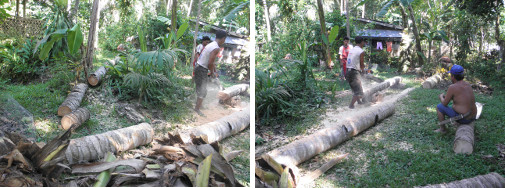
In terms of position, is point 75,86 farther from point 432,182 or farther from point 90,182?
point 432,182

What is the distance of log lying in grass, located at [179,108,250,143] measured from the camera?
2.58m

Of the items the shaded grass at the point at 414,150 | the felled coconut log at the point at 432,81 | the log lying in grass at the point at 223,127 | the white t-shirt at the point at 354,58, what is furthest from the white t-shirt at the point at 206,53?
the felled coconut log at the point at 432,81

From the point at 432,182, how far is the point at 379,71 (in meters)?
1.04

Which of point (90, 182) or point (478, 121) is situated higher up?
point (478, 121)

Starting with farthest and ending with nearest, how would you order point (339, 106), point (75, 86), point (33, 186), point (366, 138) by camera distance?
1. point (339, 106)
2. point (366, 138)
3. point (75, 86)
4. point (33, 186)

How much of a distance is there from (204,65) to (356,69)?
1.23m

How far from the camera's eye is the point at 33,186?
2.15 m

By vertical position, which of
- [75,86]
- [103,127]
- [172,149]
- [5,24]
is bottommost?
[172,149]

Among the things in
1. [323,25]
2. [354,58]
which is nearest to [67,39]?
[323,25]

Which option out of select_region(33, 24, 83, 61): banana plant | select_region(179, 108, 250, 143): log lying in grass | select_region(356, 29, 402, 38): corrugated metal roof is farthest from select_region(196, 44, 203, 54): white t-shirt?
select_region(356, 29, 402, 38): corrugated metal roof

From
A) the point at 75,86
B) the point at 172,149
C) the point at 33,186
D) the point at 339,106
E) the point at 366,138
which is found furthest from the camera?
the point at 339,106

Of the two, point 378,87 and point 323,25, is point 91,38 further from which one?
point 378,87

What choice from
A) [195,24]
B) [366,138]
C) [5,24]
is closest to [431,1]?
[366,138]

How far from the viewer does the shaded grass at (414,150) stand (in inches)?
88.5
